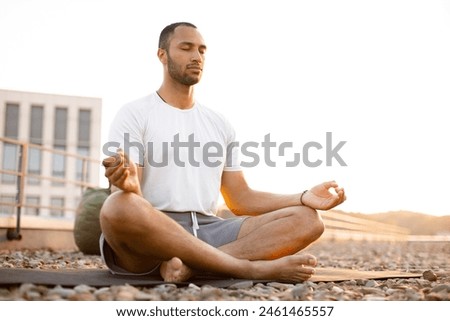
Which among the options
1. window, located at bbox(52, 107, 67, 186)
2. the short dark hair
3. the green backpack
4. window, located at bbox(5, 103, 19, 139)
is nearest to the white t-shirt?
the short dark hair

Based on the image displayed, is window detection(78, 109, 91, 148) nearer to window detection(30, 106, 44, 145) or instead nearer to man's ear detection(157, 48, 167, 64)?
window detection(30, 106, 44, 145)

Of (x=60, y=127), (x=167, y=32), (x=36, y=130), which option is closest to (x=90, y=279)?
(x=167, y=32)

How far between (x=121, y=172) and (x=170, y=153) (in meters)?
0.46

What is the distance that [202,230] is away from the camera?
7.79 ft

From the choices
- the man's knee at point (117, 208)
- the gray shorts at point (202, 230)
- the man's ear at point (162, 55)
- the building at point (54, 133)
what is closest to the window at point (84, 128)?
the building at point (54, 133)

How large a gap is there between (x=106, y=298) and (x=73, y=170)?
2233 cm

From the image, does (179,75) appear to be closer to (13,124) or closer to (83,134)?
(13,124)

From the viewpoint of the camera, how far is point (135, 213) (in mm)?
2002

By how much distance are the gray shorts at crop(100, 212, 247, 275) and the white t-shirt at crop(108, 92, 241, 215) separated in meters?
0.03

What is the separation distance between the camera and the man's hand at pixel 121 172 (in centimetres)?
186

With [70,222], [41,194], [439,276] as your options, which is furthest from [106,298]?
[41,194]

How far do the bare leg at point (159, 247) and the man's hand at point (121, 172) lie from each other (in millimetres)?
44

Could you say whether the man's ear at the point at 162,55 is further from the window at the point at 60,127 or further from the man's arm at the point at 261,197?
the window at the point at 60,127

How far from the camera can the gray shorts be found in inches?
91.5
